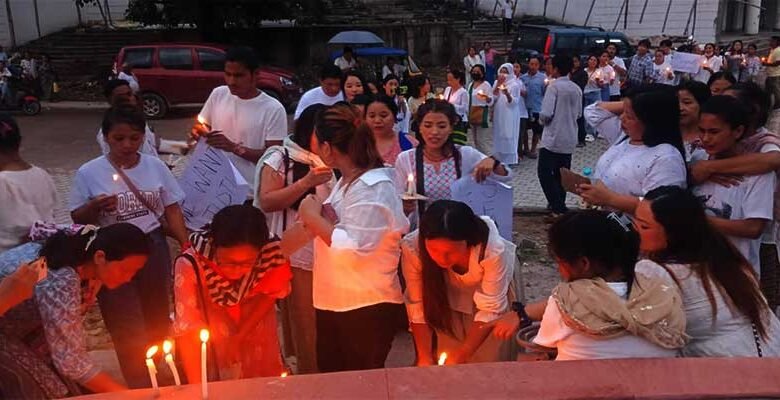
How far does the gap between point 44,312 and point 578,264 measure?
2.03 m

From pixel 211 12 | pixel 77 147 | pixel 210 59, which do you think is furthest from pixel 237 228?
pixel 211 12

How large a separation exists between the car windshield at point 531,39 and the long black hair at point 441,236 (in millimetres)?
15518

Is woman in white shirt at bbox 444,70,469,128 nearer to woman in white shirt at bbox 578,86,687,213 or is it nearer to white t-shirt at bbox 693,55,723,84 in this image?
woman in white shirt at bbox 578,86,687,213

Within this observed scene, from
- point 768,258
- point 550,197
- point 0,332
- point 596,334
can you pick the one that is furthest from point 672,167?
point 550,197

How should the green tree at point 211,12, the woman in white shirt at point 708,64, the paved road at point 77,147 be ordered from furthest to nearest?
the green tree at point 211,12
the woman in white shirt at point 708,64
the paved road at point 77,147

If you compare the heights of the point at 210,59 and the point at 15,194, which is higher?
the point at 15,194

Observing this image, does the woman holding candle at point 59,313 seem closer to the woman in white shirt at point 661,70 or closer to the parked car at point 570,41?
the woman in white shirt at point 661,70

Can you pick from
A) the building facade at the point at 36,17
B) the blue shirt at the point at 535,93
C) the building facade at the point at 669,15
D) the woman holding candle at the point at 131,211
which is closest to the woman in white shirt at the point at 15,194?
the woman holding candle at the point at 131,211

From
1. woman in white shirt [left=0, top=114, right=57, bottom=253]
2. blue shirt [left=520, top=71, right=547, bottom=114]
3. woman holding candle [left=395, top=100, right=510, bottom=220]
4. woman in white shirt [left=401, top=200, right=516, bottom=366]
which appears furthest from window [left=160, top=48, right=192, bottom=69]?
woman in white shirt [left=401, top=200, right=516, bottom=366]

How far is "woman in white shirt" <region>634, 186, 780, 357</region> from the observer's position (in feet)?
8.02

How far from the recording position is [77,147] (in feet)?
44.6

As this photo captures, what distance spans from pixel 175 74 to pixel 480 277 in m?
15.6

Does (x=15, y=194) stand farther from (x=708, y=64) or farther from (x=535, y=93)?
(x=708, y=64)

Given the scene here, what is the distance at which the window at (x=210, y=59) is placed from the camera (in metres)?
17.7
